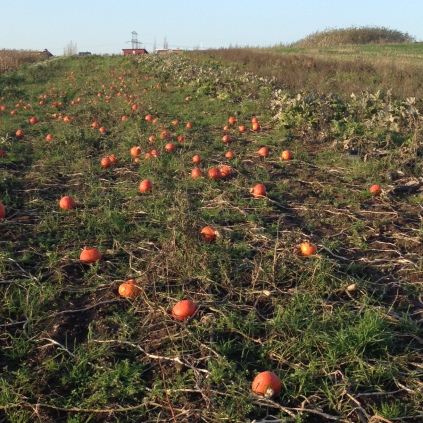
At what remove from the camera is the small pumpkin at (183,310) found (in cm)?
322

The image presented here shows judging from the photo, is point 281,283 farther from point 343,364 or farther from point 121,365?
point 121,365

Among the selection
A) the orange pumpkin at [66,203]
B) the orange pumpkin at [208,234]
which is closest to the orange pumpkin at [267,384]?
the orange pumpkin at [208,234]

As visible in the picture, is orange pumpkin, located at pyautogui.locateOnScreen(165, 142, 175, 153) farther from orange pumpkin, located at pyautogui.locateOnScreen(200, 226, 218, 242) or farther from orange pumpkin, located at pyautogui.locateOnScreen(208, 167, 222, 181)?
orange pumpkin, located at pyautogui.locateOnScreen(200, 226, 218, 242)

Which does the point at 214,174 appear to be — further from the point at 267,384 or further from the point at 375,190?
the point at 267,384

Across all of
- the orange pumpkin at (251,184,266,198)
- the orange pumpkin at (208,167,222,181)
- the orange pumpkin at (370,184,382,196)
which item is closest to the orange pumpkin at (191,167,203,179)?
the orange pumpkin at (208,167,222,181)

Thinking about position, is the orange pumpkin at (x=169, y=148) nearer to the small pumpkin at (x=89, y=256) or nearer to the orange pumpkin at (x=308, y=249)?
the small pumpkin at (x=89, y=256)

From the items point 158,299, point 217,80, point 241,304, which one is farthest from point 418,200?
point 217,80

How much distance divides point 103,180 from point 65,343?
369 cm

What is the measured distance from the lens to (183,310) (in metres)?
3.22

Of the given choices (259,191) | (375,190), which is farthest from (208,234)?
(375,190)

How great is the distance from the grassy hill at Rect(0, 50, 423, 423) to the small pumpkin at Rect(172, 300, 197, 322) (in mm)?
54

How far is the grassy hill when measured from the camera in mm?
2637

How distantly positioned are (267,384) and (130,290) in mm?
1368

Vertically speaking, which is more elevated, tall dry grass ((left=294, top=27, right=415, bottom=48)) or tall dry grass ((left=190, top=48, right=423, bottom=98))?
tall dry grass ((left=294, top=27, right=415, bottom=48))
